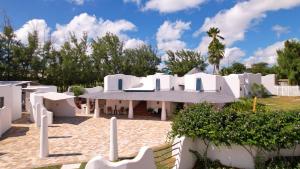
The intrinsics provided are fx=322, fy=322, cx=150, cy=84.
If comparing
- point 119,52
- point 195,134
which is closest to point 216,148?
point 195,134

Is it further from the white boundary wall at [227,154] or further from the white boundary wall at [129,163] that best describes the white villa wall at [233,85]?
the white boundary wall at [129,163]

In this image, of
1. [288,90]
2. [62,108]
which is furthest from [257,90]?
[62,108]

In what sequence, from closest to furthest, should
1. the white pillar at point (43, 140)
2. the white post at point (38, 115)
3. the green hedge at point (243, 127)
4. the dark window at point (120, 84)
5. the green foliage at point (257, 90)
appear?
the green hedge at point (243, 127) < the white pillar at point (43, 140) < the white post at point (38, 115) < the dark window at point (120, 84) < the green foliage at point (257, 90)

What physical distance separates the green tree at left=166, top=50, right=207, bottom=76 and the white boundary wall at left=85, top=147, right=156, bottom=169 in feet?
201

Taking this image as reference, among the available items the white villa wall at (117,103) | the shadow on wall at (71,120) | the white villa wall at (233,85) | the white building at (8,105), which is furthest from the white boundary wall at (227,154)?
the white villa wall at (233,85)

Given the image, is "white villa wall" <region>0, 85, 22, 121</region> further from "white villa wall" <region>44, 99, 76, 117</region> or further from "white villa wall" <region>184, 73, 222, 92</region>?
"white villa wall" <region>184, 73, 222, 92</region>

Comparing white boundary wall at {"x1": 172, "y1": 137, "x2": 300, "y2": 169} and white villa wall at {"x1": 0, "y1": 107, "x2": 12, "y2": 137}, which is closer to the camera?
white boundary wall at {"x1": 172, "y1": 137, "x2": 300, "y2": 169}

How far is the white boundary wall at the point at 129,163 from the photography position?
31.9ft

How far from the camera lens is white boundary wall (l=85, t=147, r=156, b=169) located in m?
9.73

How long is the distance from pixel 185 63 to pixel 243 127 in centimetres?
5965

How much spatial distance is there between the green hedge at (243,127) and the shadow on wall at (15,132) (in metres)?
→ 15.9

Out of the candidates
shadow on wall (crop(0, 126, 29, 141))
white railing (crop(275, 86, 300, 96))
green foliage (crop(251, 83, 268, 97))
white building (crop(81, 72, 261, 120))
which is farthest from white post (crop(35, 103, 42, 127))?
white railing (crop(275, 86, 300, 96))

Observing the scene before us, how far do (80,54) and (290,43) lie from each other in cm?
3754

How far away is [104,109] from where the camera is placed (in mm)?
40500
